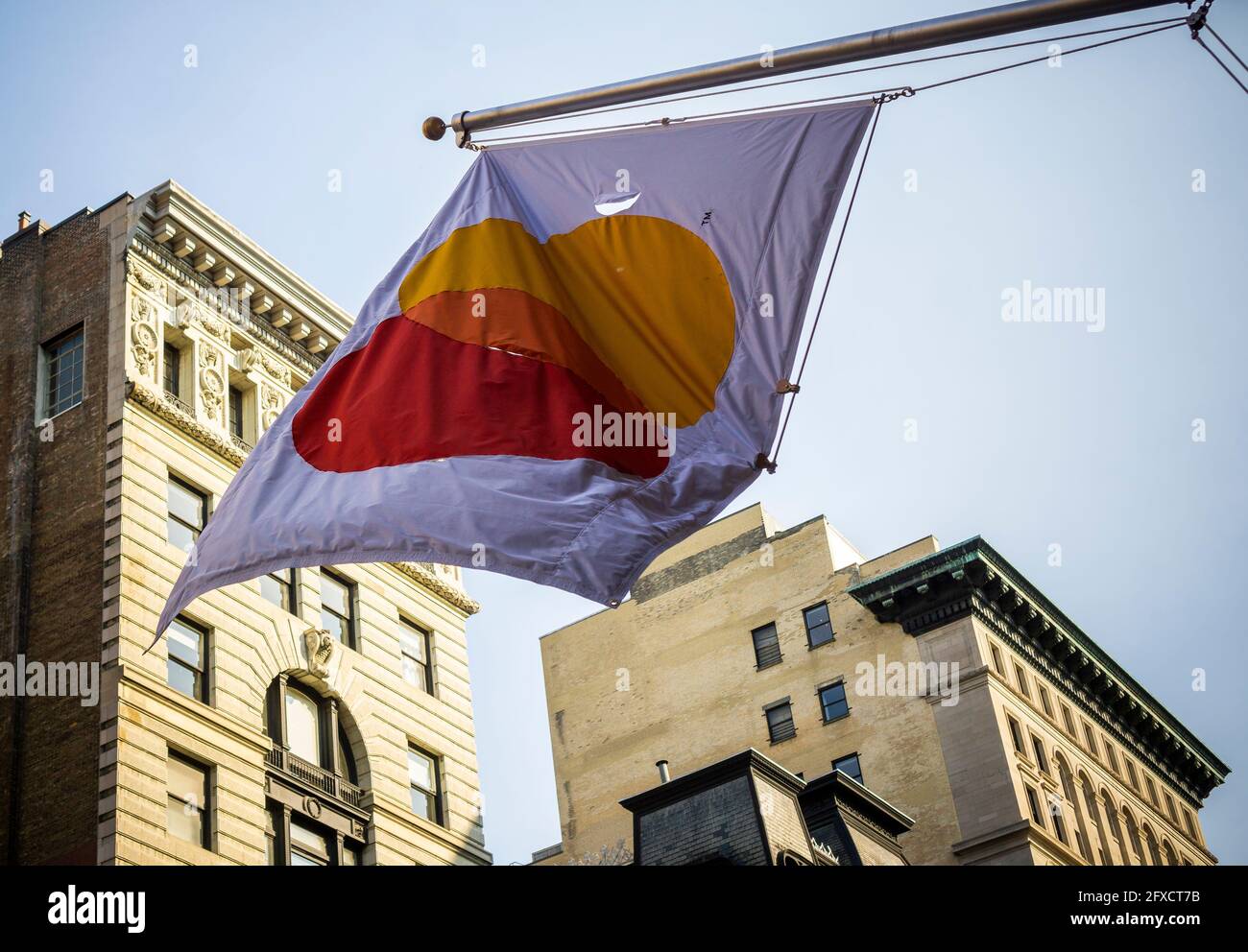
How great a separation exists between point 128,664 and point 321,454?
826 inches

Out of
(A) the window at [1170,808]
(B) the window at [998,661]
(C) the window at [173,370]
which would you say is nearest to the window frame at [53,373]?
(C) the window at [173,370]

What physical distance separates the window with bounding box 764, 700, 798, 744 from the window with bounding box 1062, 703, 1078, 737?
12.0 m

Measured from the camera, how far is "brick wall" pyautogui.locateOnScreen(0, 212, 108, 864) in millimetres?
34125

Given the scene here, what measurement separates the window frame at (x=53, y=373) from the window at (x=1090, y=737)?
4818 cm

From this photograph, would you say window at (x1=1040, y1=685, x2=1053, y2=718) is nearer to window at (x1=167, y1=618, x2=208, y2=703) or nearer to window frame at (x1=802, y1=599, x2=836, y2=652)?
window frame at (x1=802, y1=599, x2=836, y2=652)

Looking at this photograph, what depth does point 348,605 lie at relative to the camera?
140ft

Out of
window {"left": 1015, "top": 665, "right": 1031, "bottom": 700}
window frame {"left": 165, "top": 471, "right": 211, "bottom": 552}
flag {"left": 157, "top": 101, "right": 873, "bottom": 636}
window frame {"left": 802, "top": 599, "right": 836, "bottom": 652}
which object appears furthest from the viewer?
window frame {"left": 802, "top": 599, "right": 836, "bottom": 652}

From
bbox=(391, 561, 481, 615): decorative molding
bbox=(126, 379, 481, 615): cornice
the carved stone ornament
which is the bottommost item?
the carved stone ornament

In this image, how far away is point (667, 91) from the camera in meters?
13.5

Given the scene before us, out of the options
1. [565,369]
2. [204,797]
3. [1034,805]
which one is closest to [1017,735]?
[1034,805]

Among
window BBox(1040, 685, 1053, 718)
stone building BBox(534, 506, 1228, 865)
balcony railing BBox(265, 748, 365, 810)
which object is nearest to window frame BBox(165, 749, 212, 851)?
balcony railing BBox(265, 748, 365, 810)

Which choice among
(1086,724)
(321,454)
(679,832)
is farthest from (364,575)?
(1086,724)

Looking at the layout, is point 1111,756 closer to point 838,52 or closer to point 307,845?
point 307,845

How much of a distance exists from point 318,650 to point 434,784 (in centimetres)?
522
